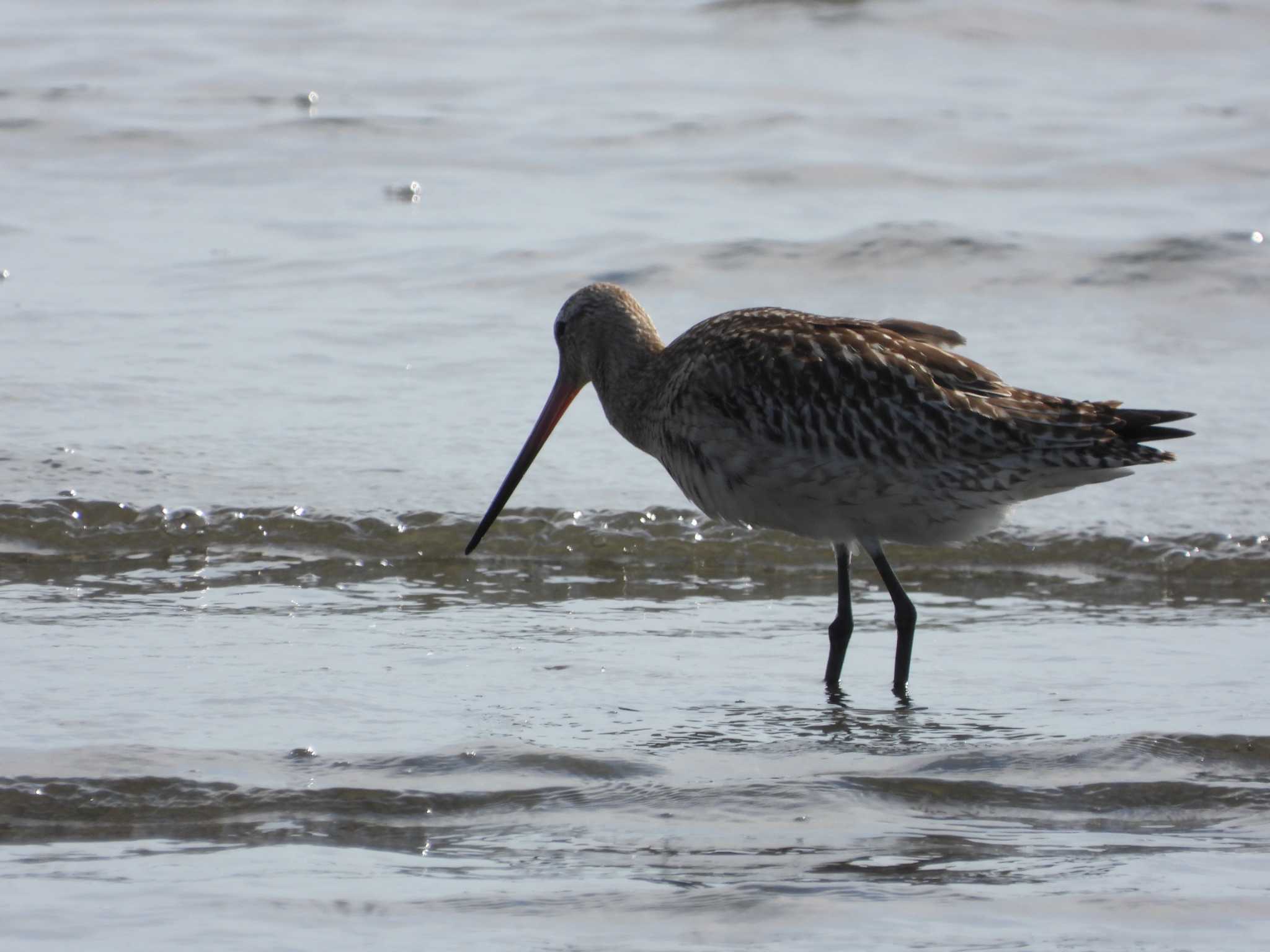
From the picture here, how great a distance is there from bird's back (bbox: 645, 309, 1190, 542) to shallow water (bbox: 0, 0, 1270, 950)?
0.55 meters

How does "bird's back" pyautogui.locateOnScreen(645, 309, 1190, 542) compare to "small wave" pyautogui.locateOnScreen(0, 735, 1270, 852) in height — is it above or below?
above

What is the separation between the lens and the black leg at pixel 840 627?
21.6 ft

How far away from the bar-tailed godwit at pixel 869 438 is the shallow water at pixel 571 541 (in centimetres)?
51

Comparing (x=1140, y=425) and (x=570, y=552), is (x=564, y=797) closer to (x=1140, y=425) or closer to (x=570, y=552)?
(x=1140, y=425)

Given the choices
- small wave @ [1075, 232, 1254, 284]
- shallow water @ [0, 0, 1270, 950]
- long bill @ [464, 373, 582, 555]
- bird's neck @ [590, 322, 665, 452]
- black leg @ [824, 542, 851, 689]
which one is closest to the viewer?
shallow water @ [0, 0, 1270, 950]

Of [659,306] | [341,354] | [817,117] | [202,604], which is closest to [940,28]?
[817,117]

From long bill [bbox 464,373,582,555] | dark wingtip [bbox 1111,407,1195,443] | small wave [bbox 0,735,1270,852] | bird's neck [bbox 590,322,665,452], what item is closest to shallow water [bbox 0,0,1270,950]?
small wave [bbox 0,735,1270,852]

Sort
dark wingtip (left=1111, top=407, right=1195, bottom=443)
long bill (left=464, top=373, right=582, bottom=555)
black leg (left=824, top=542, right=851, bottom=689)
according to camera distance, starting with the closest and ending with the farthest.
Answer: dark wingtip (left=1111, top=407, right=1195, bottom=443) < black leg (left=824, top=542, right=851, bottom=689) < long bill (left=464, top=373, right=582, bottom=555)

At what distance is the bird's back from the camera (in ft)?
21.1

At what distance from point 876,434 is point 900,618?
2.21 ft

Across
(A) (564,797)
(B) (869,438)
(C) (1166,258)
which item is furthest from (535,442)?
(C) (1166,258)

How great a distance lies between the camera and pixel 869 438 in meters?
6.49

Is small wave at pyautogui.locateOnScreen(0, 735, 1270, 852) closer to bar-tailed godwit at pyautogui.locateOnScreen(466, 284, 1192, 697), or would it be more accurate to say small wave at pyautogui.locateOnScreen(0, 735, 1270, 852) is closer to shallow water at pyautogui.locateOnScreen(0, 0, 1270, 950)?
shallow water at pyautogui.locateOnScreen(0, 0, 1270, 950)

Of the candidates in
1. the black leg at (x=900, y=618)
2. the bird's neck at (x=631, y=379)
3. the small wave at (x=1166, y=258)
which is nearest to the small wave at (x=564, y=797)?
the black leg at (x=900, y=618)
